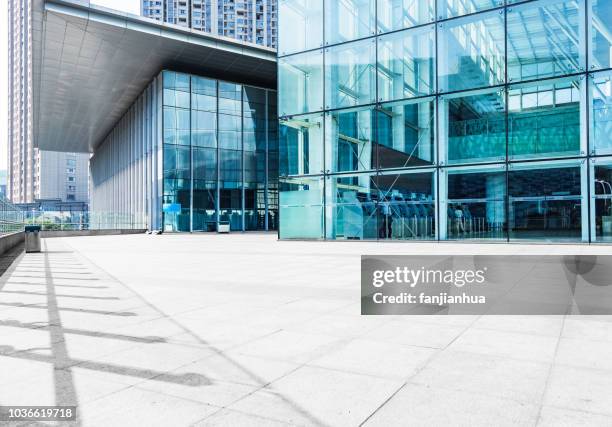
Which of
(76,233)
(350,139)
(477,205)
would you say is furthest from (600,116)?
(76,233)

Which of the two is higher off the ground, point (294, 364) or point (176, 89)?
point (176, 89)

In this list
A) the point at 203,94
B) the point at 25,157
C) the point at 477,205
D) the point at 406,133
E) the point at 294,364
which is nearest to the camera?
the point at 294,364

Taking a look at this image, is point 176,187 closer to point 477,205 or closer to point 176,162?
point 176,162

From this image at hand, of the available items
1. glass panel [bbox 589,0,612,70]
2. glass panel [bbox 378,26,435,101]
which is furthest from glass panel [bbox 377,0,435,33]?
glass panel [bbox 589,0,612,70]

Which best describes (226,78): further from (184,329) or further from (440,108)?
(184,329)

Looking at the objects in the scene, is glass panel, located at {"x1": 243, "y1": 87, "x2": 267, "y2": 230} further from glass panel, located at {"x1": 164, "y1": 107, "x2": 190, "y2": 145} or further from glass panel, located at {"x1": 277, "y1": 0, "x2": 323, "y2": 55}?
glass panel, located at {"x1": 277, "y1": 0, "x2": 323, "y2": 55}

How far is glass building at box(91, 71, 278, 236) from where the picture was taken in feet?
138

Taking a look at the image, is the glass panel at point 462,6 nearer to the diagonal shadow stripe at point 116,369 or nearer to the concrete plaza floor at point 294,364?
the concrete plaza floor at point 294,364

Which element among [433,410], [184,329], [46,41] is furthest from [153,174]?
[433,410]

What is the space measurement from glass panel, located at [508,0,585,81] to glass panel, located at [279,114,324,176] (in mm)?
9954

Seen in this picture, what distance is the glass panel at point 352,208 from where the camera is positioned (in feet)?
84.1

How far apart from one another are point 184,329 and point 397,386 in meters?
2.71

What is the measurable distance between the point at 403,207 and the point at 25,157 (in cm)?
15976

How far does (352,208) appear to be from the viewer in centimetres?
2609
